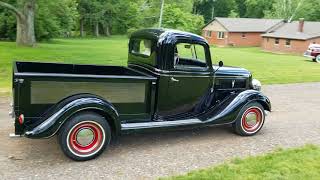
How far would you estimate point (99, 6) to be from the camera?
194 feet

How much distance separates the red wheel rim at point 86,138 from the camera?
18.6 ft

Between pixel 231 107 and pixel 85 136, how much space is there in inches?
107

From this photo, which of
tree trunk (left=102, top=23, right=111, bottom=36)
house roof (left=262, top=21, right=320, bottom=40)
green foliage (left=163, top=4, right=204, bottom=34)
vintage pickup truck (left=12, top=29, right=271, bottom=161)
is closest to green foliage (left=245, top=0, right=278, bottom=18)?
green foliage (left=163, top=4, right=204, bottom=34)

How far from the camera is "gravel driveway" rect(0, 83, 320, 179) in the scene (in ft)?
17.7

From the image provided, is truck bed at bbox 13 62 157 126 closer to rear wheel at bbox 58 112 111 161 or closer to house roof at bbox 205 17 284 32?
rear wheel at bbox 58 112 111 161

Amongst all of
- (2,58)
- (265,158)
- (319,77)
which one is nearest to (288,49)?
(319,77)

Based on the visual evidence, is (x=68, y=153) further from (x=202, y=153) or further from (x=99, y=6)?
(x=99, y=6)

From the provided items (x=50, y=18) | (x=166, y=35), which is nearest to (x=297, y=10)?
(x=50, y=18)

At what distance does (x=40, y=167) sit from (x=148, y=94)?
1.97 metres

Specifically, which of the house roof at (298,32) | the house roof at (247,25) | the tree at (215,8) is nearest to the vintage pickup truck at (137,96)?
the house roof at (298,32)

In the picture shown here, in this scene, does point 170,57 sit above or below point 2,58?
above

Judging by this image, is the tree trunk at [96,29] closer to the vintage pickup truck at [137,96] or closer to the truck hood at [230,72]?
the truck hood at [230,72]

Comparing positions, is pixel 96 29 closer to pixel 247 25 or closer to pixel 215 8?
pixel 247 25

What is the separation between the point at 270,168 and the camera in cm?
562
